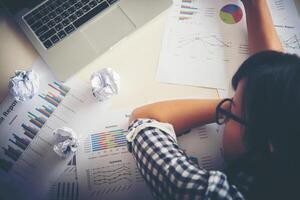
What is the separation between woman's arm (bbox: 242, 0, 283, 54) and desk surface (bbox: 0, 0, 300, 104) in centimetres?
17

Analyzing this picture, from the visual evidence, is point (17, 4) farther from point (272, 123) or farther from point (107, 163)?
point (272, 123)

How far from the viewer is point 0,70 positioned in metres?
0.74

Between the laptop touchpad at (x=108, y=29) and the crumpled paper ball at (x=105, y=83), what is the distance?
2.5 inches

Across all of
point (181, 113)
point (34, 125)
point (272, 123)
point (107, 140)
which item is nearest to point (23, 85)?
point (34, 125)

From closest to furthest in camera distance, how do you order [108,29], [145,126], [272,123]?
1. [272,123]
2. [145,126]
3. [108,29]

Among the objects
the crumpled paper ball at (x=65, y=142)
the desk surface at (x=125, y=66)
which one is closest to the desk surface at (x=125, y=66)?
the desk surface at (x=125, y=66)

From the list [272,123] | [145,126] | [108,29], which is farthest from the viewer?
[108,29]

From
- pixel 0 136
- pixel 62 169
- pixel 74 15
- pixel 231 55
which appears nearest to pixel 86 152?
pixel 62 169

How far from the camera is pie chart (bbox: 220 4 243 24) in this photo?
32.0 inches

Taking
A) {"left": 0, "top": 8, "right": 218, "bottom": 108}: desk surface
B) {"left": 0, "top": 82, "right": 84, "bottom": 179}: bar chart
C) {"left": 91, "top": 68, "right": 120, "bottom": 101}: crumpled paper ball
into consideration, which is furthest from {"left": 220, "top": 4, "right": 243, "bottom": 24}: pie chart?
{"left": 0, "top": 82, "right": 84, "bottom": 179}: bar chart

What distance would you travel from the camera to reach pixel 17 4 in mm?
706

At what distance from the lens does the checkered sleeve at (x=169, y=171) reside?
0.54 metres

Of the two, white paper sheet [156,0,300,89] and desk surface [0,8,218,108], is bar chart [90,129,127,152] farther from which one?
white paper sheet [156,0,300,89]

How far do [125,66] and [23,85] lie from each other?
0.25 m
